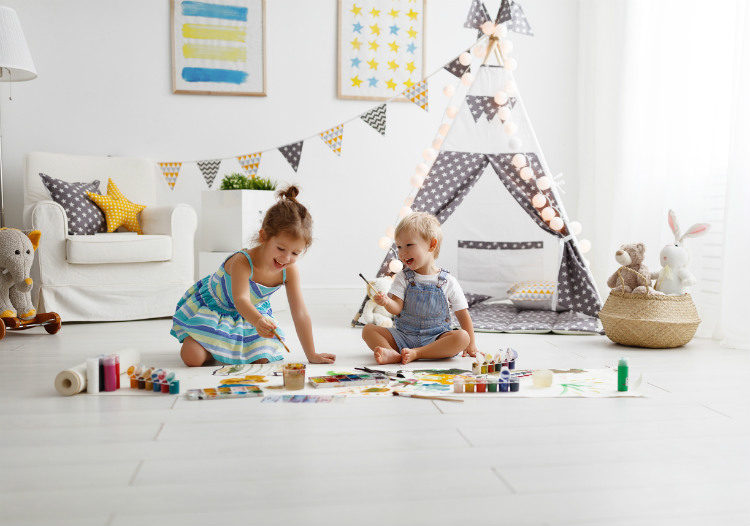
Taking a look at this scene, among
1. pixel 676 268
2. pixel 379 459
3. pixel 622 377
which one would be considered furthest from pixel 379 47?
pixel 379 459

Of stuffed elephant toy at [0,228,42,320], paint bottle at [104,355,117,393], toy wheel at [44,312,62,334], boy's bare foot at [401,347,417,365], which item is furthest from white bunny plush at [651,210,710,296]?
stuffed elephant toy at [0,228,42,320]

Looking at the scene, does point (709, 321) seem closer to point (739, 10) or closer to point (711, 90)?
point (711, 90)

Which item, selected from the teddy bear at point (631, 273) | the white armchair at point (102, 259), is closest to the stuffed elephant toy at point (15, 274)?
the white armchair at point (102, 259)

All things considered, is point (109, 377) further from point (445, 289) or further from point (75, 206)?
point (75, 206)

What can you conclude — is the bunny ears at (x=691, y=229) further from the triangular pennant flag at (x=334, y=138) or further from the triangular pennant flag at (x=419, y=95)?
the triangular pennant flag at (x=334, y=138)

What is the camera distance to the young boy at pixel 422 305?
8.23 feet

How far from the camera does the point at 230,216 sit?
393 centimetres

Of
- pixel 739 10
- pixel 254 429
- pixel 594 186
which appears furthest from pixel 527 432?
pixel 594 186

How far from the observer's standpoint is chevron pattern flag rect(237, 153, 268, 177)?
415cm

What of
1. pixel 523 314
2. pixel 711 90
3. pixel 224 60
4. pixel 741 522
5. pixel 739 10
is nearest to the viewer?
pixel 741 522

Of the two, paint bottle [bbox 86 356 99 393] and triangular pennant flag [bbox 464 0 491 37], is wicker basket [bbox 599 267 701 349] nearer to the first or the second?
triangular pennant flag [bbox 464 0 491 37]

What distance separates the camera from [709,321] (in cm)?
316

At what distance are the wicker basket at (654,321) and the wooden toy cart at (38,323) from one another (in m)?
A: 2.44

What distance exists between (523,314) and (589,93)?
1621 mm
